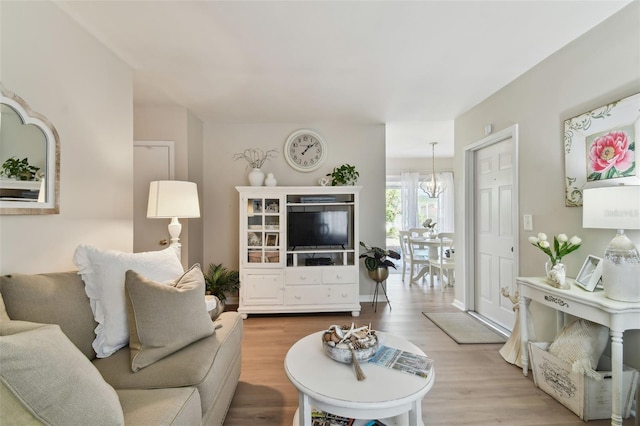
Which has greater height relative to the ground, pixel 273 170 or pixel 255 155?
pixel 255 155

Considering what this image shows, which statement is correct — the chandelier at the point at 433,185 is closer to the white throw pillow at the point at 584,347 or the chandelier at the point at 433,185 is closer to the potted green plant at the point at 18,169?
the white throw pillow at the point at 584,347

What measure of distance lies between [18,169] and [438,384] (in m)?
2.84

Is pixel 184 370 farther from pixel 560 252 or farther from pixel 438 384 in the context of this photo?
pixel 560 252

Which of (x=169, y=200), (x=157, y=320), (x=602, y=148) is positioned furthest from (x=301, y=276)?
(x=602, y=148)

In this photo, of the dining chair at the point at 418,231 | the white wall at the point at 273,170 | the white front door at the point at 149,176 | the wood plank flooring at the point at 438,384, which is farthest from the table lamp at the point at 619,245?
the white front door at the point at 149,176

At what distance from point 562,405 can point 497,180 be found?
6.61 ft

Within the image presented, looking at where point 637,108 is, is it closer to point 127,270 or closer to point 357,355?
point 357,355

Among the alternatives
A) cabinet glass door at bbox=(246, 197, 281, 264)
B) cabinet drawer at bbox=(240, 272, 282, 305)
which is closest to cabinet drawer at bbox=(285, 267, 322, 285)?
cabinet drawer at bbox=(240, 272, 282, 305)

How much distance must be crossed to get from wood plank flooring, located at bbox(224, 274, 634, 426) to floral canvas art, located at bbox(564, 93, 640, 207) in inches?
54.0

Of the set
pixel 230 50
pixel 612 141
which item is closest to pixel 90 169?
pixel 230 50

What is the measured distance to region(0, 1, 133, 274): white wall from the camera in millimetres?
1433

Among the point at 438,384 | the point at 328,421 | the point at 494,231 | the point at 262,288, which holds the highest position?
the point at 494,231

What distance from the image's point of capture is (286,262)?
339 centimetres

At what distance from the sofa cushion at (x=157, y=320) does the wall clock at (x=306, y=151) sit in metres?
2.62
